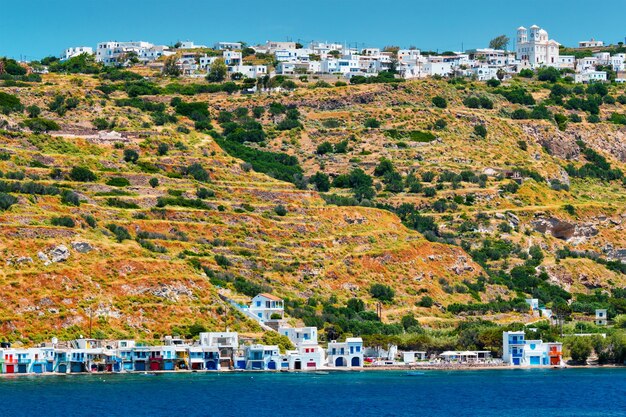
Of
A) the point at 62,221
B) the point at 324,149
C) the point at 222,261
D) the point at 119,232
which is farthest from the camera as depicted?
the point at 324,149

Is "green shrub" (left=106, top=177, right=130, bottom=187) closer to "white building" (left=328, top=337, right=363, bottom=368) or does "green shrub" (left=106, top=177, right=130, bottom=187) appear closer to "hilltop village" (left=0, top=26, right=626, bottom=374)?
"hilltop village" (left=0, top=26, right=626, bottom=374)

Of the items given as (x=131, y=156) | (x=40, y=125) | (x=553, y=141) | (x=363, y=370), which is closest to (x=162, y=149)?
(x=131, y=156)

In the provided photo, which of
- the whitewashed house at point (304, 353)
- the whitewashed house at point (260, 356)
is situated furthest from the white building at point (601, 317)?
the whitewashed house at point (260, 356)

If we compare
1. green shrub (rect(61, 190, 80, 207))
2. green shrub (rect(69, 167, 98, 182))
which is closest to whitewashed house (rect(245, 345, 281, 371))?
green shrub (rect(61, 190, 80, 207))

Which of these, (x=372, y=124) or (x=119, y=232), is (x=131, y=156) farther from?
(x=372, y=124)

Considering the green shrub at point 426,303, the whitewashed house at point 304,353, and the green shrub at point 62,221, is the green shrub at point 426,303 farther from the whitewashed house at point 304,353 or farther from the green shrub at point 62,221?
the green shrub at point 62,221
